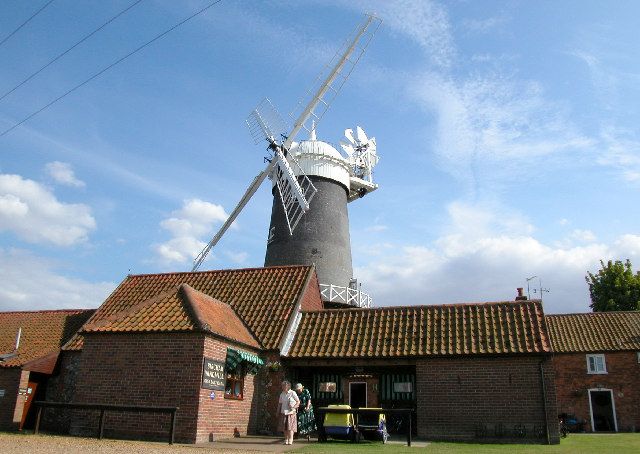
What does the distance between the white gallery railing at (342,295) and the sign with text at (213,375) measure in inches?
401

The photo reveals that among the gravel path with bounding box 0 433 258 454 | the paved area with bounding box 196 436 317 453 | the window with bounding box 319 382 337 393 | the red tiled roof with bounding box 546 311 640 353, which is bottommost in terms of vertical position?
the paved area with bounding box 196 436 317 453

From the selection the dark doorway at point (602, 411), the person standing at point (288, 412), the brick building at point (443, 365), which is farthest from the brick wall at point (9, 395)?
the dark doorway at point (602, 411)

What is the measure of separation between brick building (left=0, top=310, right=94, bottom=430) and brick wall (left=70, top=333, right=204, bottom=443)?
327cm

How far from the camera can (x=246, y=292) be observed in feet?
62.0

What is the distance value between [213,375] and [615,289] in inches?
1241

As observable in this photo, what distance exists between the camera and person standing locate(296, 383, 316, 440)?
1454 centimetres

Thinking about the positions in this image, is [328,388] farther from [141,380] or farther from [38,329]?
[38,329]

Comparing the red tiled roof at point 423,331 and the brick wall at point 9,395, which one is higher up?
the red tiled roof at point 423,331

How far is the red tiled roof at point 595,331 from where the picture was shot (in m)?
26.7

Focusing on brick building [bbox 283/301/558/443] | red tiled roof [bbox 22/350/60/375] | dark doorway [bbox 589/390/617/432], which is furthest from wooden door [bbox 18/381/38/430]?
dark doorway [bbox 589/390/617/432]

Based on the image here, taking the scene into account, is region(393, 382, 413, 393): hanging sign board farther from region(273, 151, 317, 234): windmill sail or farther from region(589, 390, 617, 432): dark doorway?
region(589, 390, 617, 432): dark doorway

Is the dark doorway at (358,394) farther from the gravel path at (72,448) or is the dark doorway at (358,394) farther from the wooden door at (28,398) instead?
the wooden door at (28,398)

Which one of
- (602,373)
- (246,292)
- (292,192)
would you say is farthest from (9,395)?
(602,373)

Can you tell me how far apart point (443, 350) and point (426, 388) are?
1.17m
